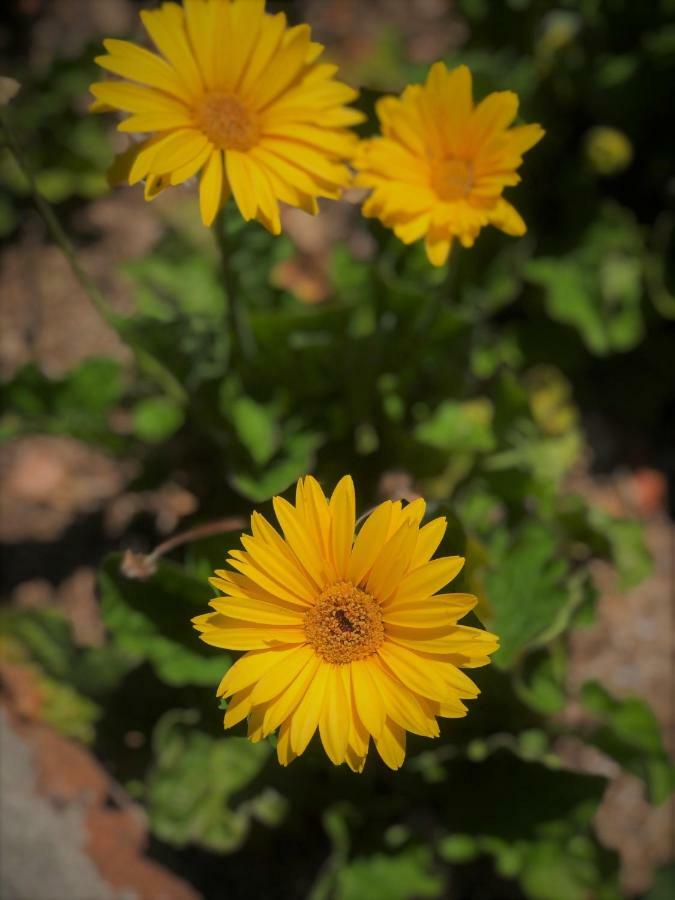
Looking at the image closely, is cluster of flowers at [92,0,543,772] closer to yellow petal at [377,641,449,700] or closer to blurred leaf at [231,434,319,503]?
yellow petal at [377,641,449,700]

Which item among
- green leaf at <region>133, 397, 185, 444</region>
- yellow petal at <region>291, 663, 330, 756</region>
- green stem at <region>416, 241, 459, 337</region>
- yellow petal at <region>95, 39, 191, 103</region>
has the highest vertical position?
green stem at <region>416, 241, 459, 337</region>

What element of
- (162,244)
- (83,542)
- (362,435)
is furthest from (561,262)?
(83,542)

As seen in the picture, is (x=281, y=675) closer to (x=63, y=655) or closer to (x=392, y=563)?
(x=392, y=563)

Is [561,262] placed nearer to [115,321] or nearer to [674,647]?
[674,647]

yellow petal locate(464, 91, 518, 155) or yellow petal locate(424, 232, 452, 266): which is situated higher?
yellow petal locate(464, 91, 518, 155)

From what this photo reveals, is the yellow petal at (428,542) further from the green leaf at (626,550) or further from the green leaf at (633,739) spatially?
the green leaf at (626,550)

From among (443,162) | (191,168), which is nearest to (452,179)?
(443,162)

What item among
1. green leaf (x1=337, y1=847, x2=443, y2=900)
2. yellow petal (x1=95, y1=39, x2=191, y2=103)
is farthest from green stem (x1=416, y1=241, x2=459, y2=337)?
green leaf (x1=337, y1=847, x2=443, y2=900)

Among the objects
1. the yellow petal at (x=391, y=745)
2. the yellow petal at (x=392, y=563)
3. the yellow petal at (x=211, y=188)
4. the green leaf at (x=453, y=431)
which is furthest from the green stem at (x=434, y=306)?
the yellow petal at (x=391, y=745)
